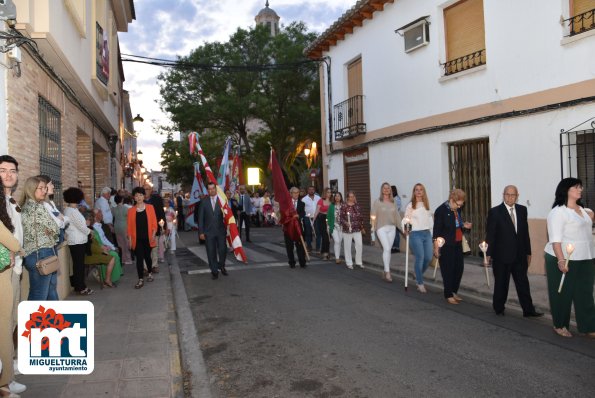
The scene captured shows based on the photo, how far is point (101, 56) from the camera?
1188cm

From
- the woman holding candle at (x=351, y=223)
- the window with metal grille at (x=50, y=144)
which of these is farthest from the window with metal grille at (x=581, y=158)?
the window with metal grille at (x=50, y=144)

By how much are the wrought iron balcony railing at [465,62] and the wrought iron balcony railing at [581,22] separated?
203 centimetres

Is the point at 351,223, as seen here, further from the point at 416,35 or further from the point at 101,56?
the point at 101,56

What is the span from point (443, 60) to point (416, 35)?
110cm

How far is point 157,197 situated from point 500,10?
7.71 m

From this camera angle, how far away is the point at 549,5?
875cm

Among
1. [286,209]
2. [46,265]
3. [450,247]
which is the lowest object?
[450,247]

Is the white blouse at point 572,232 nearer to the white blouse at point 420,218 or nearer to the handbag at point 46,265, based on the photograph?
the white blouse at point 420,218

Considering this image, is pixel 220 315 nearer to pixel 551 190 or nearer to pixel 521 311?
pixel 521 311

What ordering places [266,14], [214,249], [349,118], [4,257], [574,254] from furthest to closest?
[266,14] < [349,118] < [214,249] < [574,254] < [4,257]

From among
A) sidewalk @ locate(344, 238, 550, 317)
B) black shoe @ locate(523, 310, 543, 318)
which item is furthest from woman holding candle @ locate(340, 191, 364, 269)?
black shoe @ locate(523, 310, 543, 318)

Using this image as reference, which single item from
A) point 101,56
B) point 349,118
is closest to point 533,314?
point 349,118

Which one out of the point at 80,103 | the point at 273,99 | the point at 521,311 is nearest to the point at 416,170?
the point at 521,311

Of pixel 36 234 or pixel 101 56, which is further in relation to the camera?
pixel 101 56
